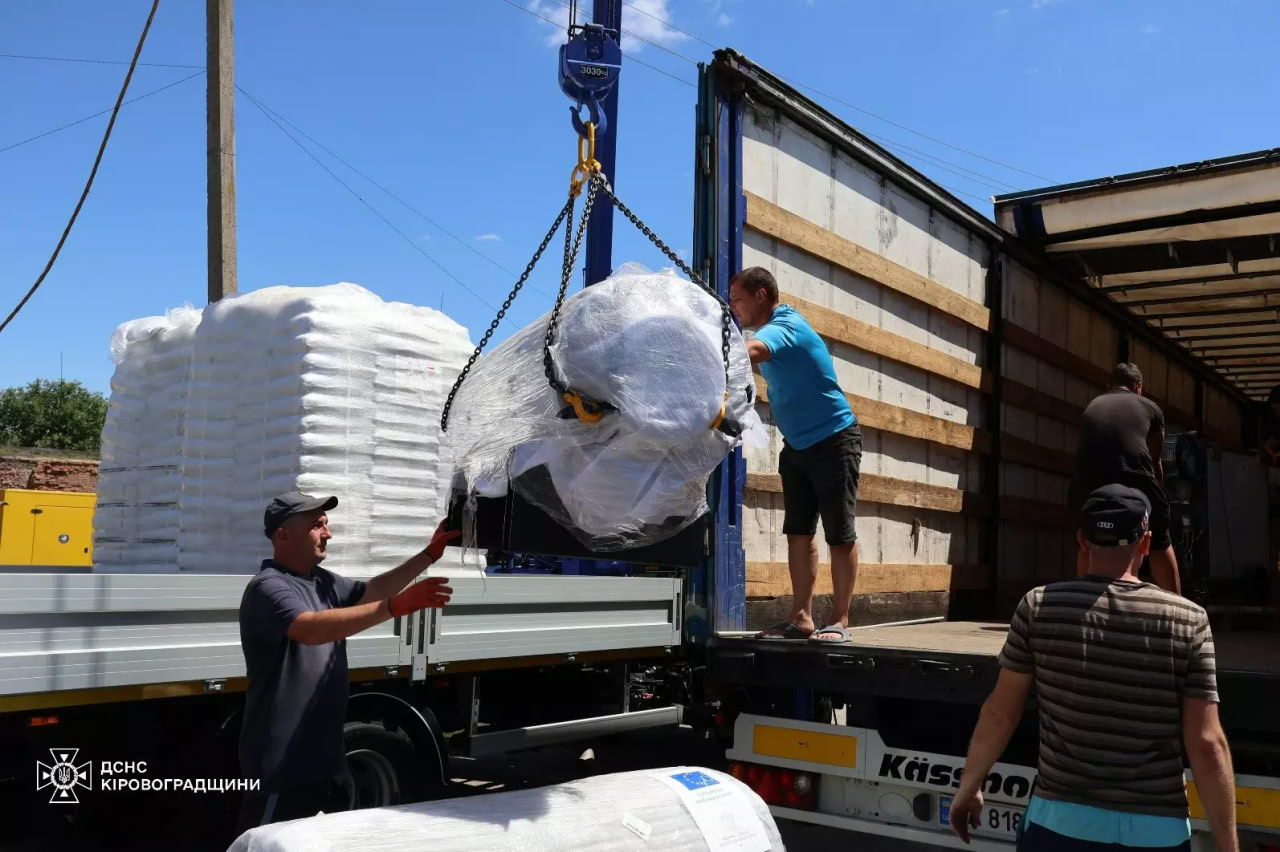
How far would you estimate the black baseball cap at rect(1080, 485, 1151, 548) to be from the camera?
2.64 meters

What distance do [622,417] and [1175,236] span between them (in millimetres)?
5661

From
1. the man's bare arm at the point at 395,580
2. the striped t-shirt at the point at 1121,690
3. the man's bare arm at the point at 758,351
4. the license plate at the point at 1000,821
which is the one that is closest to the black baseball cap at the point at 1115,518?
the striped t-shirt at the point at 1121,690

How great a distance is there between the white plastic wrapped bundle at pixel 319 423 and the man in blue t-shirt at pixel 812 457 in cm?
130

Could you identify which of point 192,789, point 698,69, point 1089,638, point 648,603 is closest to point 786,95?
point 698,69

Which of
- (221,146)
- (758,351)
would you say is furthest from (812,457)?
(221,146)

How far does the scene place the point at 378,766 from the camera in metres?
3.89

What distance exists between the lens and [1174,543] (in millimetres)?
6727

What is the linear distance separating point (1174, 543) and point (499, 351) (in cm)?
508

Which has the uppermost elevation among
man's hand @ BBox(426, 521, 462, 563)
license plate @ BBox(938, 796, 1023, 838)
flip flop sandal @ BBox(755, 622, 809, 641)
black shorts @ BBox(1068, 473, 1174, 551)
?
black shorts @ BBox(1068, 473, 1174, 551)

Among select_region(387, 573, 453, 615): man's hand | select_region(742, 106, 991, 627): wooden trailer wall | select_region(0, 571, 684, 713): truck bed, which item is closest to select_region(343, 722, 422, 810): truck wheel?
select_region(0, 571, 684, 713): truck bed

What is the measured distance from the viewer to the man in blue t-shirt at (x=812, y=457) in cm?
434

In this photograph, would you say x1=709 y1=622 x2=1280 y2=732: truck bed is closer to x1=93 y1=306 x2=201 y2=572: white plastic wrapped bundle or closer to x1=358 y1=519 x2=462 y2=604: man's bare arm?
x1=358 y1=519 x2=462 y2=604: man's bare arm

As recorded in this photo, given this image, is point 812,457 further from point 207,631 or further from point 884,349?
point 207,631

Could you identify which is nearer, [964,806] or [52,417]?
[964,806]
